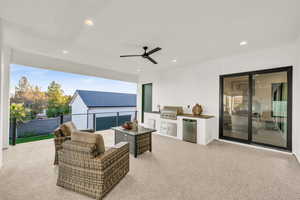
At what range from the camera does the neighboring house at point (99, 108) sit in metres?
8.16

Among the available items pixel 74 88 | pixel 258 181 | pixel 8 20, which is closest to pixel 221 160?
pixel 258 181

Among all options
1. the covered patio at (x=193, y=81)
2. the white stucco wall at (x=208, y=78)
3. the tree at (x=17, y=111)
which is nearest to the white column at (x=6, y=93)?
the covered patio at (x=193, y=81)

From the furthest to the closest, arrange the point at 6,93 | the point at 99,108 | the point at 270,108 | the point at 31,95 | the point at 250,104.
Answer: the point at 99,108
the point at 31,95
the point at 250,104
the point at 270,108
the point at 6,93

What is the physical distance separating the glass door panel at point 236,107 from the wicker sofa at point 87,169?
12.5 feet

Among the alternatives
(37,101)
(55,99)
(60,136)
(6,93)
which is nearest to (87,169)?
(60,136)

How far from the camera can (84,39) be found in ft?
9.96

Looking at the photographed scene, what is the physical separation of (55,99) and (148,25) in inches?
334

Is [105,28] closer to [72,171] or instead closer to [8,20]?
[8,20]

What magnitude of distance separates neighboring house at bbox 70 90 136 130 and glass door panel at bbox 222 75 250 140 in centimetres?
472

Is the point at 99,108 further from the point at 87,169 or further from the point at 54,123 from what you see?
the point at 87,169

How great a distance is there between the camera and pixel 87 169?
1701 millimetres

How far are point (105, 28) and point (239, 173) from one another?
3.70 m

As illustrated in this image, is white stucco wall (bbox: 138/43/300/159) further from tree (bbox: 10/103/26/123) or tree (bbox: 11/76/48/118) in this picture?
tree (bbox: 11/76/48/118)

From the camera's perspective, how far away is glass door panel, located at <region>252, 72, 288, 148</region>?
11.0 feet
